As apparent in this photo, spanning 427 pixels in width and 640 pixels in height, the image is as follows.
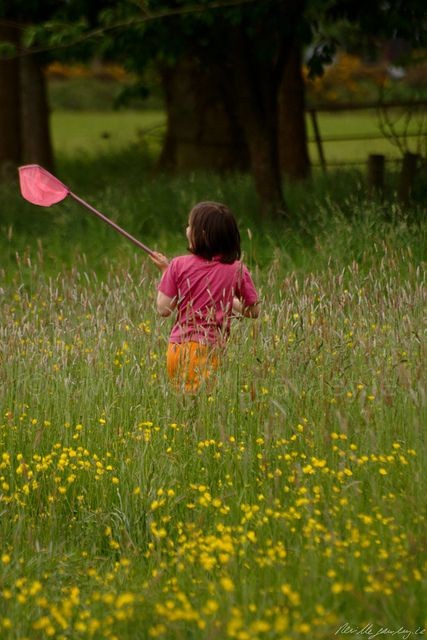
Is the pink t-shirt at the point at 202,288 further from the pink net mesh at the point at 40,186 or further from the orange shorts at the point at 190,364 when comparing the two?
the pink net mesh at the point at 40,186

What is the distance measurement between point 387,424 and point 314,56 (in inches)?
287

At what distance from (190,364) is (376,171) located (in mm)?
6590

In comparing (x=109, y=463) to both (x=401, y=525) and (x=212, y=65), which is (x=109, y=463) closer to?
(x=401, y=525)

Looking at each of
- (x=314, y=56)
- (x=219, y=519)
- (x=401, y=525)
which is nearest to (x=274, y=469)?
(x=219, y=519)

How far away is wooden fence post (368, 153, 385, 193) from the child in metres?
5.80

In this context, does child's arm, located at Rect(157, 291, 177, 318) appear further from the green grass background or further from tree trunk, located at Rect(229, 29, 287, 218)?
tree trunk, located at Rect(229, 29, 287, 218)

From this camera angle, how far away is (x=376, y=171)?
11.6 meters

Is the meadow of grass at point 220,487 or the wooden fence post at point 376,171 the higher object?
the wooden fence post at point 376,171

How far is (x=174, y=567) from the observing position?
13.7ft

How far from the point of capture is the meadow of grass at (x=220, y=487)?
144 inches

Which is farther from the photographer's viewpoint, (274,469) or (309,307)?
(309,307)

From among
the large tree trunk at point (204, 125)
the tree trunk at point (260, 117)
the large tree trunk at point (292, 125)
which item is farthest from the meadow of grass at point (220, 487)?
the large tree trunk at point (292, 125)

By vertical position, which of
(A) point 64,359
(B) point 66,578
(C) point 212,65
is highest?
(C) point 212,65

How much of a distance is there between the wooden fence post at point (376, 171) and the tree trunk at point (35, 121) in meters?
6.31
